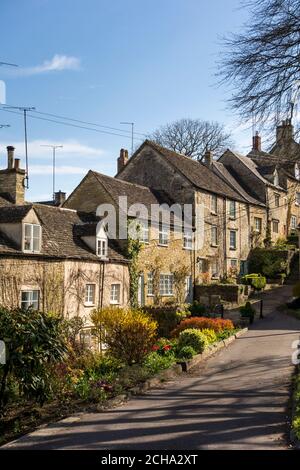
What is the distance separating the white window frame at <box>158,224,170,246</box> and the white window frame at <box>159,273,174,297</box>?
2.04 m

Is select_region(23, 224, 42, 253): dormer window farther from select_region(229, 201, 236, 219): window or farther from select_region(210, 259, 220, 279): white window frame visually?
select_region(229, 201, 236, 219): window

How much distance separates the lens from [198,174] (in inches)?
1574

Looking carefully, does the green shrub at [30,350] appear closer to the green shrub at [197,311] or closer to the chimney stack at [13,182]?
the chimney stack at [13,182]

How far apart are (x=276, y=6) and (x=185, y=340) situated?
1060cm

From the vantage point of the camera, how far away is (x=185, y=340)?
1742 cm

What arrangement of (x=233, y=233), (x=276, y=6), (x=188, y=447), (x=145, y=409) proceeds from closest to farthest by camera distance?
(x=188, y=447), (x=145, y=409), (x=276, y=6), (x=233, y=233)

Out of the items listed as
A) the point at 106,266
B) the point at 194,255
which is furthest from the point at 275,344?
the point at 194,255

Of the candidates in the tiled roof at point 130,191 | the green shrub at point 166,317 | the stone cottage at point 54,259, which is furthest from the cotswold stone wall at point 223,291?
the stone cottage at point 54,259

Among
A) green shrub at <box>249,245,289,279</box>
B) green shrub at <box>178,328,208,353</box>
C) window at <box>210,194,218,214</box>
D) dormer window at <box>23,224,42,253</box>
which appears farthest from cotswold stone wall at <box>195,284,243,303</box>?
green shrub at <box>178,328,208,353</box>

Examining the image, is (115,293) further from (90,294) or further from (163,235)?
(163,235)

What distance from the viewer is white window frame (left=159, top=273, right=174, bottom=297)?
32375 millimetres

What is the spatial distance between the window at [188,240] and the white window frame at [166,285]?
9.49 ft

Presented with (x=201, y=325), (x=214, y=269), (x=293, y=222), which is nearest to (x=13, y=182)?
(x=201, y=325)
